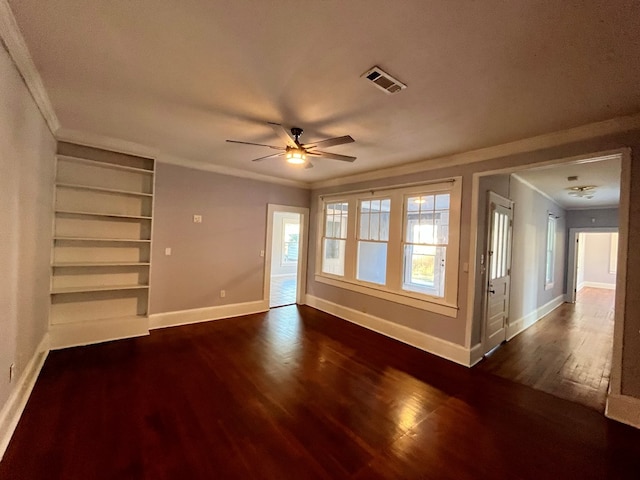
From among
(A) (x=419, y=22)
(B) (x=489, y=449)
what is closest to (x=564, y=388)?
(B) (x=489, y=449)

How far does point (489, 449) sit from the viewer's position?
1.98m

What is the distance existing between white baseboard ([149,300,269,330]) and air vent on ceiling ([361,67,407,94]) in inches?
167

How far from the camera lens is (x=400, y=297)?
414 centimetres

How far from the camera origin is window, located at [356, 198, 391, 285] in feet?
15.0

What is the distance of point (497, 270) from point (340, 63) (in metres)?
3.54

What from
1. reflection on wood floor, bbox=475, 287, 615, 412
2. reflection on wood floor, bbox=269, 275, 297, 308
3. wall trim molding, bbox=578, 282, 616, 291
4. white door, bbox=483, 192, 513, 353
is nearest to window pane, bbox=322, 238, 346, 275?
reflection on wood floor, bbox=269, 275, 297, 308

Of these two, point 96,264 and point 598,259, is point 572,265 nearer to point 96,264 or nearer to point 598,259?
point 598,259

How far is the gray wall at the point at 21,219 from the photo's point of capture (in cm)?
179

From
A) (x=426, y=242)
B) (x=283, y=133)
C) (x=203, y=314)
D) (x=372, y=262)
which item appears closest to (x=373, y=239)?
(x=372, y=262)

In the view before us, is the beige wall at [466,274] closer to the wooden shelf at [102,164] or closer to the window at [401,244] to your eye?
the window at [401,244]

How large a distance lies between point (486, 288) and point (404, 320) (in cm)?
119

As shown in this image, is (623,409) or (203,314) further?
(203,314)

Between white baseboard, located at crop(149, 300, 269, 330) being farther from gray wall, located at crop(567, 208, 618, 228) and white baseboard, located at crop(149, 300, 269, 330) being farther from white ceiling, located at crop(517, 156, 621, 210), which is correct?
gray wall, located at crop(567, 208, 618, 228)

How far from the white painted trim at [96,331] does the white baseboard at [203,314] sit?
27cm
